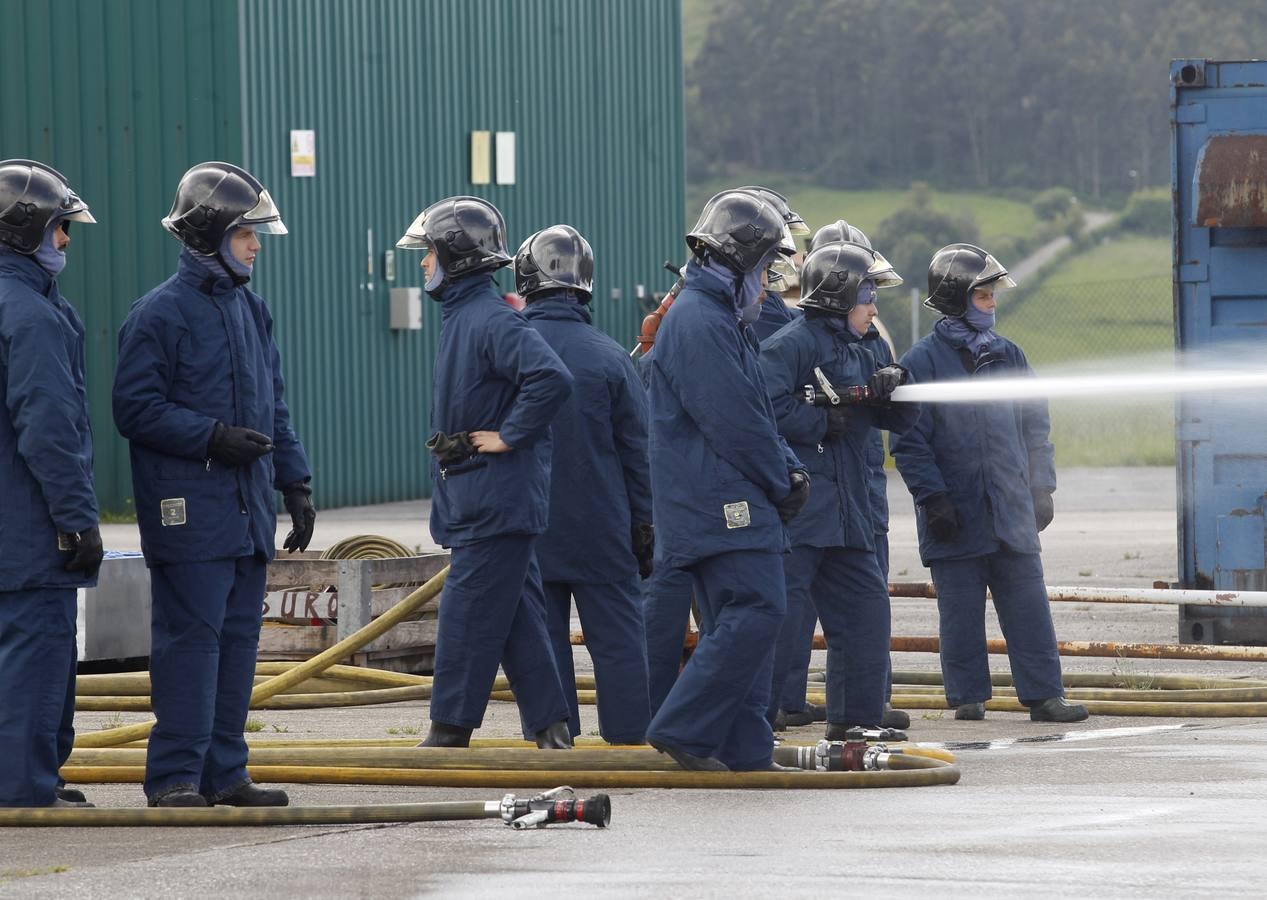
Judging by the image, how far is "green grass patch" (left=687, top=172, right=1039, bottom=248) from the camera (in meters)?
97.6

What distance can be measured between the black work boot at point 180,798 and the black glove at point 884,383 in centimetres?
303

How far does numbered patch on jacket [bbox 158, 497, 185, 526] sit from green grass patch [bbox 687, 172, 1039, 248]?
88.8 meters

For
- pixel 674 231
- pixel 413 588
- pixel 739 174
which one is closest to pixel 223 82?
pixel 674 231

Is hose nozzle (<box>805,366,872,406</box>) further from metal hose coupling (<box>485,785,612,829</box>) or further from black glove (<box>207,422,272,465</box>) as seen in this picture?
metal hose coupling (<box>485,785,612,829</box>)

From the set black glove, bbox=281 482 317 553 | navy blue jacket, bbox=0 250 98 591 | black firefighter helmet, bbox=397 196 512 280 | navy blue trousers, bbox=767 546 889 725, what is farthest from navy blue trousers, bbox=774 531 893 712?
navy blue jacket, bbox=0 250 98 591

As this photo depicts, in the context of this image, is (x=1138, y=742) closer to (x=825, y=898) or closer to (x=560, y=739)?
(x=560, y=739)

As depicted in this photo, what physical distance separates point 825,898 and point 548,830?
1.25 m

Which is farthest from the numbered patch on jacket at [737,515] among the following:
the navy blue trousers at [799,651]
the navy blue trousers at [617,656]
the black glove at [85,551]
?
the black glove at [85,551]

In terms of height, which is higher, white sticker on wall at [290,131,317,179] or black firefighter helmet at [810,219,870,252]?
white sticker on wall at [290,131,317,179]

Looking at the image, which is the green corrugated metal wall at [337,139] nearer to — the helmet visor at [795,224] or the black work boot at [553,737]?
the helmet visor at [795,224]

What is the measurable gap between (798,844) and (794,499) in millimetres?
1614

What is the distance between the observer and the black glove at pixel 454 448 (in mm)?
8117

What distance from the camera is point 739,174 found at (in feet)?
383

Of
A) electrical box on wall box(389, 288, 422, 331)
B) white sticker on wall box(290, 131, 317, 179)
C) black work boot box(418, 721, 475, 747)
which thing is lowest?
black work boot box(418, 721, 475, 747)
